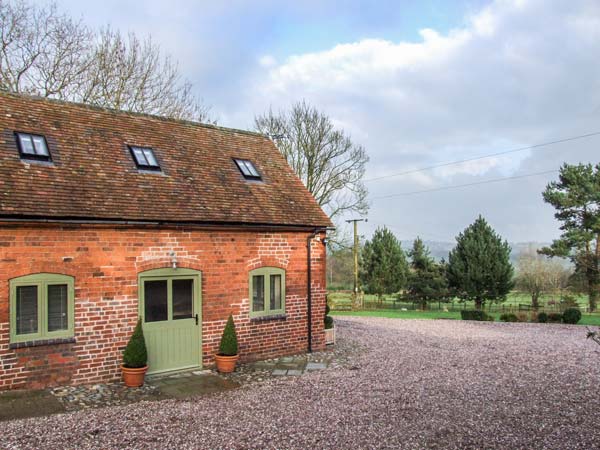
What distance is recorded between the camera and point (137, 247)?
9.79 metres

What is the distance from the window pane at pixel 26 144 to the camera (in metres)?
→ 9.82

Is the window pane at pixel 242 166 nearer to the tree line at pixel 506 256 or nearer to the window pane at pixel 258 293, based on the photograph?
the window pane at pixel 258 293

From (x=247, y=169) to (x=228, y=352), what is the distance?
5.27 m

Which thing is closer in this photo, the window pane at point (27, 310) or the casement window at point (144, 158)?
the window pane at point (27, 310)

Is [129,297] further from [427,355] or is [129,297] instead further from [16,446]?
[427,355]

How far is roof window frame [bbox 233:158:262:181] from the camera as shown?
13.1 m

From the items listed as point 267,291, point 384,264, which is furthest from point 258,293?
point 384,264

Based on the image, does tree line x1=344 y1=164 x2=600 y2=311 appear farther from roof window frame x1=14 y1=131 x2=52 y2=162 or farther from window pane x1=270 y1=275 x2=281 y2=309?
roof window frame x1=14 y1=131 x2=52 y2=162

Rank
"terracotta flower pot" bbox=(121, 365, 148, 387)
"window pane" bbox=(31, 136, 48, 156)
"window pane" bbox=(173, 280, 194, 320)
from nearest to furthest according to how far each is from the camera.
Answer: "terracotta flower pot" bbox=(121, 365, 148, 387) < "window pane" bbox=(31, 136, 48, 156) < "window pane" bbox=(173, 280, 194, 320)

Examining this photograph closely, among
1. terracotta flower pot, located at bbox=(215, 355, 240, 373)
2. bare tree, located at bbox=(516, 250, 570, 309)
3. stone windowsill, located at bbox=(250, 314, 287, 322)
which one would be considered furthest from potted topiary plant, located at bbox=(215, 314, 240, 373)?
bare tree, located at bbox=(516, 250, 570, 309)

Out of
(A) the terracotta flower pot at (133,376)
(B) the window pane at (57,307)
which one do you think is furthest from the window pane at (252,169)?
(A) the terracotta flower pot at (133,376)

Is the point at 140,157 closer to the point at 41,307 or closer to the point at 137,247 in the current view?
the point at 137,247

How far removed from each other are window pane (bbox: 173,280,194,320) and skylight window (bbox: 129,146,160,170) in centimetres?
294

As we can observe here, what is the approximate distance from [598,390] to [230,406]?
23.4 ft
